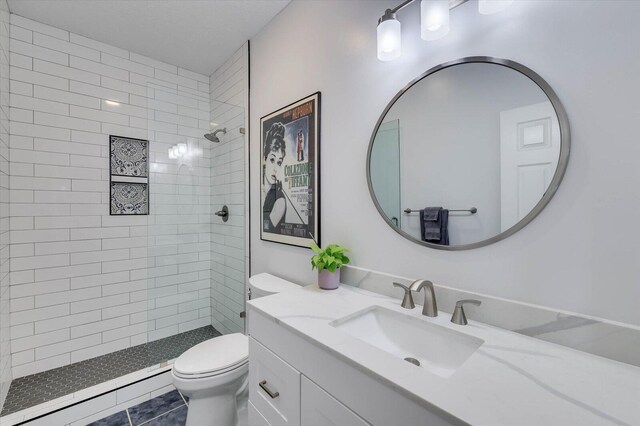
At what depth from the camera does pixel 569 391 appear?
0.59m

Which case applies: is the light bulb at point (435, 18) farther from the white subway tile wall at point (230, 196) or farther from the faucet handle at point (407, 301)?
the white subway tile wall at point (230, 196)

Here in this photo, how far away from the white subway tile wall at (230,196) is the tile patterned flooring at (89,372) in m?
0.38

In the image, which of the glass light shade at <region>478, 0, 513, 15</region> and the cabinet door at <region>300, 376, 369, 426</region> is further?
the glass light shade at <region>478, 0, 513, 15</region>

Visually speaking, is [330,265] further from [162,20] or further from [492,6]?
[162,20]

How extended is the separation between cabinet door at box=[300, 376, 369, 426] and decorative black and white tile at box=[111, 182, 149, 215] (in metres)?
2.22

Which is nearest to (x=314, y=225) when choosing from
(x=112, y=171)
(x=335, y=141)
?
(x=335, y=141)

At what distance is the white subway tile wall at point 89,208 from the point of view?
75.8 inches

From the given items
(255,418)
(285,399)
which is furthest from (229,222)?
(285,399)

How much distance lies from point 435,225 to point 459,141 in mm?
328

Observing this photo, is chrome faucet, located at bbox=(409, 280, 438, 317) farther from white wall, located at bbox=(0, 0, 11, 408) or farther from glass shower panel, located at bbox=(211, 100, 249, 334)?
white wall, located at bbox=(0, 0, 11, 408)

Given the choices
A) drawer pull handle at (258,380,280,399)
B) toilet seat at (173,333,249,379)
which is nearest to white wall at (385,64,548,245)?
drawer pull handle at (258,380,280,399)

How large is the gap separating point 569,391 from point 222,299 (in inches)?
93.2

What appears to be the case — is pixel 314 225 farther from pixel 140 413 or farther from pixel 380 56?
pixel 140 413

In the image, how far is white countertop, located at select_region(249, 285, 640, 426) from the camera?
20.5 inches
